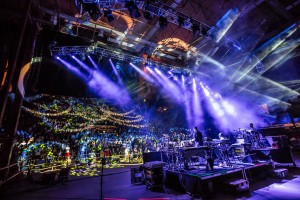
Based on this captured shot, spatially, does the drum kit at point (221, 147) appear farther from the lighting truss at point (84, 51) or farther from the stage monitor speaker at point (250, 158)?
the lighting truss at point (84, 51)

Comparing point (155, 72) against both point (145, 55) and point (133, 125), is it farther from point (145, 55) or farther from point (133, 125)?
point (133, 125)

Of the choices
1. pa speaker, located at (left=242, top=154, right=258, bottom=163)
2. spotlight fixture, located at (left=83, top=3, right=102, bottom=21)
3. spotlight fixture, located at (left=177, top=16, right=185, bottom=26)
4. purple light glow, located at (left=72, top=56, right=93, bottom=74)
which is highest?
purple light glow, located at (left=72, top=56, right=93, bottom=74)

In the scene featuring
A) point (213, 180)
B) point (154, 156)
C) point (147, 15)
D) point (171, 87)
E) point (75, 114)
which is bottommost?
point (213, 180)

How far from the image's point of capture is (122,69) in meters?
14.0

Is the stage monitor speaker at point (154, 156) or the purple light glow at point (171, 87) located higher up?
the purple light glow at point (171, 87)

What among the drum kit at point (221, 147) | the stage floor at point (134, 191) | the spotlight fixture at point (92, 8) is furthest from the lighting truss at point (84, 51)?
the stage floor at point (134, 191)

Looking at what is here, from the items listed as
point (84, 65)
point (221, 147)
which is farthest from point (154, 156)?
point (84, 65)

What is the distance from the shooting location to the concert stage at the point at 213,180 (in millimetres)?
4441

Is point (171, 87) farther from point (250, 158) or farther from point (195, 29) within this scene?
point (250, 158)

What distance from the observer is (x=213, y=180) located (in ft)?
15.5

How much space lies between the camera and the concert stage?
444 centimetres

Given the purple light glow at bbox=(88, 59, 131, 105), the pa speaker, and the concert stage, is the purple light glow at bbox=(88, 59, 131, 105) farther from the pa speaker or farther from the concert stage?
the pa speaker

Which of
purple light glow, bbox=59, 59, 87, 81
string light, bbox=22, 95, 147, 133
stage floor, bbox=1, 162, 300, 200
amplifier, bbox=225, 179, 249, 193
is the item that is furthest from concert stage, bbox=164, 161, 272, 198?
purple light glow, bbox=59, 59, 87, 81

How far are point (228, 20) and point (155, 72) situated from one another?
281 inches
